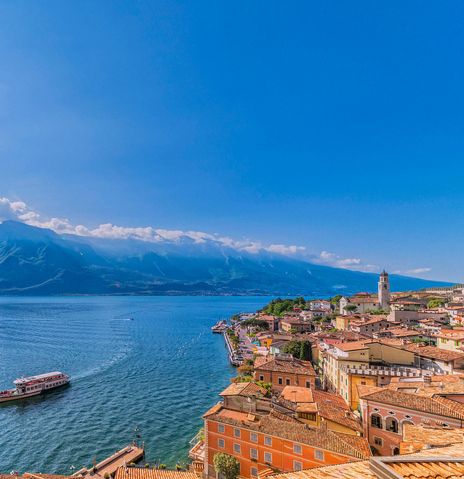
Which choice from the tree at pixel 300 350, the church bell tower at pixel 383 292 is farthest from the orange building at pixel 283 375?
the church bell tower at pixel 383 292

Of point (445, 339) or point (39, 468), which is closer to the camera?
point (39, 468)

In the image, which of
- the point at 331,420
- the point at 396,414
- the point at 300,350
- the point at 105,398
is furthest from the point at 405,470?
the point at 300,350

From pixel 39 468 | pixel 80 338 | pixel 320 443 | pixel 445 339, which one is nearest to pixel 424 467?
pixel 320 443

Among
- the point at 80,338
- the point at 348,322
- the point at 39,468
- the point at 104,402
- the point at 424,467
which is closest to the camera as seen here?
the point at 424,467

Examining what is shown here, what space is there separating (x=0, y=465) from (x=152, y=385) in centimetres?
2325

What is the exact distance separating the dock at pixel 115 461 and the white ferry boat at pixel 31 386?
82.6 ft

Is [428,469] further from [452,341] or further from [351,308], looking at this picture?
[351,308]

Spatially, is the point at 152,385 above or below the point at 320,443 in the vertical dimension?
below

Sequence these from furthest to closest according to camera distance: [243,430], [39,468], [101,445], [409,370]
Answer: [409,370], [101,445], [39,468], [243,430]

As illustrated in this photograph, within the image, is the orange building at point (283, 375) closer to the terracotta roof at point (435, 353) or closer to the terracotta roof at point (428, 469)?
the terracotta roof at point (435, 353)

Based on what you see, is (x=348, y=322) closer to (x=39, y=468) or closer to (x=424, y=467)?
(x=39, y=468)

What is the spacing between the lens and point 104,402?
4356cm

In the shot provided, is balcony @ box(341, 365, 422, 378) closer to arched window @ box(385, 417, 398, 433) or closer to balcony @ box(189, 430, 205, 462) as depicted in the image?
arched window @ box(385, 417, 398, 433)

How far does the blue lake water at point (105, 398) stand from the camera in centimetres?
3119
